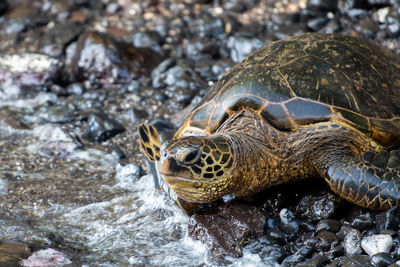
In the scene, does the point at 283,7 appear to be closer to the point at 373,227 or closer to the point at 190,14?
the point at 190,14

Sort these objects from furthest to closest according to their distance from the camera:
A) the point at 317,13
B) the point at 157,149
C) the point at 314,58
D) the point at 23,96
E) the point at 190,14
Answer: the point at 190,14, the point at 317,13, the point at 23,96, the point at 157,149, the point at 314,58

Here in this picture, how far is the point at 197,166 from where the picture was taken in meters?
3.93

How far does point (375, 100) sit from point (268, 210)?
149cm

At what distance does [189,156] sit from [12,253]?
1.71 meters

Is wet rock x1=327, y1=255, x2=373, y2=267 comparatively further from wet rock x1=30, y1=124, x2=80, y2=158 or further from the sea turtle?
wet rock x1=30, y1=124, x2=80, y2=158

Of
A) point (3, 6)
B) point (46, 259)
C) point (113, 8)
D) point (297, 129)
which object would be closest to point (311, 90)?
point (297, 129)

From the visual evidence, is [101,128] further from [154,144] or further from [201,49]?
[201,49]

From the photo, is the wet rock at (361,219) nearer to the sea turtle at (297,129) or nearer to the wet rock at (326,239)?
the sea turtle at (297,129)

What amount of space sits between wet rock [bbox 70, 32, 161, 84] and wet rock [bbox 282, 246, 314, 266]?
4.78 m

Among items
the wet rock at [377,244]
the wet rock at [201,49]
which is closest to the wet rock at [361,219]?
the wet rock at [377,244]

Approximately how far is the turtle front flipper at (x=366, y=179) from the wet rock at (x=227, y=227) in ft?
2.49

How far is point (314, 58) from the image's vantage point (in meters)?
4.76

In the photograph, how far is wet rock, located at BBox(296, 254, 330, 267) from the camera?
3.71 m

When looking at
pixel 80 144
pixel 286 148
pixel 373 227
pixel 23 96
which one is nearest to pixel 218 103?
pixel 286 148
